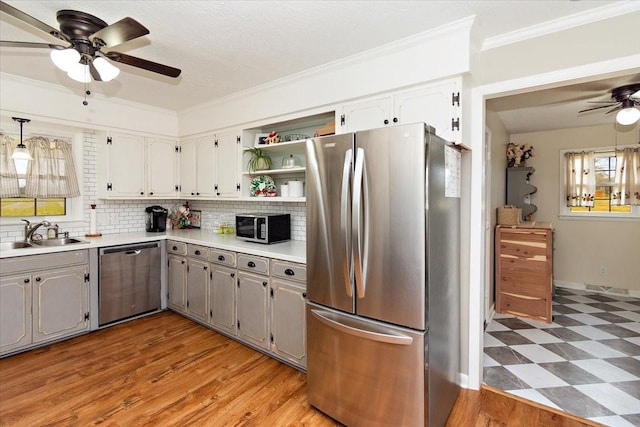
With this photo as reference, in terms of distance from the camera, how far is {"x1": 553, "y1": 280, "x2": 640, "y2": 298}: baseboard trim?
14.4 feet

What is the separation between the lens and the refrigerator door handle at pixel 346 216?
6.03 feet

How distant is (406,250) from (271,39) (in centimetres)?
169

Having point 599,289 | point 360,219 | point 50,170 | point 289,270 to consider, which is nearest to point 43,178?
point 50,170

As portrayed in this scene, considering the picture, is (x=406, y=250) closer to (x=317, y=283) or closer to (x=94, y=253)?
(x=317, y=283)

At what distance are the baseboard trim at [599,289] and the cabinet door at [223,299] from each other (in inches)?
192

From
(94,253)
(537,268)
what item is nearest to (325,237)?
(94,253)

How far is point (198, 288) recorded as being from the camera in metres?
3.41

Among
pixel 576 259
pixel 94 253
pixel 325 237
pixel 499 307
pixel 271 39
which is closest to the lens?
pixel 325 237

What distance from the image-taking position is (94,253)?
3.22m

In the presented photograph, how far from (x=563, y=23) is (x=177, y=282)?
160 inches

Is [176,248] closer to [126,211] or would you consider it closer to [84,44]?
[126,211]

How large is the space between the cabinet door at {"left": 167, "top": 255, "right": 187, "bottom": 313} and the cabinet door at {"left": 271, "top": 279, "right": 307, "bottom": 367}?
1.42 m

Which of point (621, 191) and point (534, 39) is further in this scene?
point (621, 191)

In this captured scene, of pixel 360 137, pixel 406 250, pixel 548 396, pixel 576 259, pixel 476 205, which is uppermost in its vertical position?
pixel 360 137
